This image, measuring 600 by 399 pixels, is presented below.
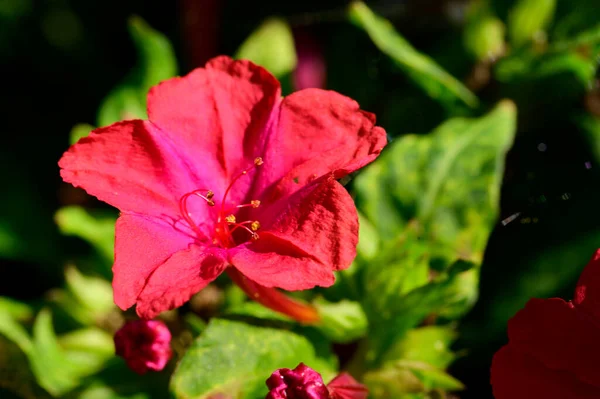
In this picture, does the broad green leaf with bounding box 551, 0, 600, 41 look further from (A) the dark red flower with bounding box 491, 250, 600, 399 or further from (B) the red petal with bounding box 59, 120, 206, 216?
(B) the red petal with bounding box 59, 120, 206, 216

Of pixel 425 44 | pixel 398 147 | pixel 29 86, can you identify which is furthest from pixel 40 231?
pixel 425 44

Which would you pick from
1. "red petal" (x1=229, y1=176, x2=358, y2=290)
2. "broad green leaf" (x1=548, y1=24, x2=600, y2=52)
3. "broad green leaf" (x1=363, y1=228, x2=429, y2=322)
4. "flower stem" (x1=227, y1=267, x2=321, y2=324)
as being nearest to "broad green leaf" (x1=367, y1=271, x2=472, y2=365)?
"broad green leaf" (x1=363, y1=228, x2=429, y2=322)

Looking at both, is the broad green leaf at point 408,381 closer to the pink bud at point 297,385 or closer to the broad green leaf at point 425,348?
the broad green leaf at point 425,348

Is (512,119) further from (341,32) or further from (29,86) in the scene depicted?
(29,86)

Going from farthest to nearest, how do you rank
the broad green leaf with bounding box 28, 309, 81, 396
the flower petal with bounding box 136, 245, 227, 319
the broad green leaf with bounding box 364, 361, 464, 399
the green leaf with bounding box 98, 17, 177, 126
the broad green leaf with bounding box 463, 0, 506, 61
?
the broad green leaf with bounding box 463, 0, 506, 61 < the green leaf with bounding box 98, 17, 177, 126 < the broad green leaf with bounding box 28, 309, 81, 396 < the broad green leaf with bounding box 364, 361, 464, 399 < the flower petal with bounding box 136, 245, 227, 319

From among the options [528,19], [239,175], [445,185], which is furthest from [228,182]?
[528,19]

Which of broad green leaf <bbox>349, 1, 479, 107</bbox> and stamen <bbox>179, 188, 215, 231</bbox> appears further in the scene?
broad green leaf <bbox>349, 1, 479, 107</bbox>

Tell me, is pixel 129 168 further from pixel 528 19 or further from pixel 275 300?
pixel 528 19
